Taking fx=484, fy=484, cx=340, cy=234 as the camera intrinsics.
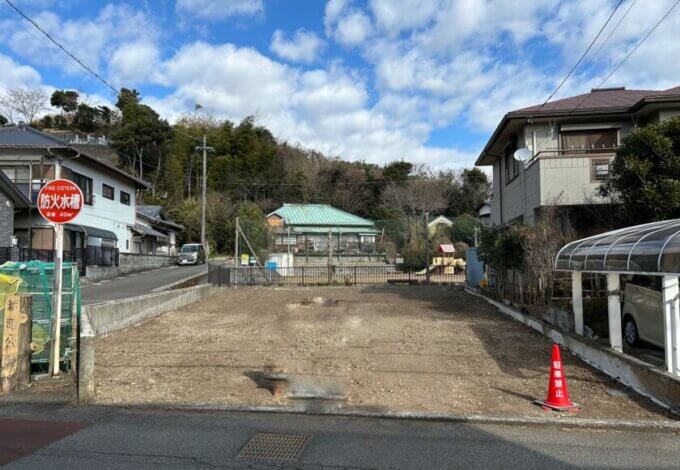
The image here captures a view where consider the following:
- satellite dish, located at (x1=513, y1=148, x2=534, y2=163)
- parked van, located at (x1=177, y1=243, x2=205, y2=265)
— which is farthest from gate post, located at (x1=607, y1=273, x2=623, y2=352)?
parked van, located at (x1=177, y1=243, x2=205, y2=265)

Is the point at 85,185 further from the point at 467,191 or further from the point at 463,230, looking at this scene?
the point at 467,191

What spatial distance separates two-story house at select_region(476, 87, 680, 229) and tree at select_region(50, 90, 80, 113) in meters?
56.0

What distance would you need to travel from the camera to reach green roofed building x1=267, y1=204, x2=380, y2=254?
133 feet

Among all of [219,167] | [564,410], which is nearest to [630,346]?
[564,410]

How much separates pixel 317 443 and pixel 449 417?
5.01ft

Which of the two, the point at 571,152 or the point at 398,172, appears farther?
the point at 398,172

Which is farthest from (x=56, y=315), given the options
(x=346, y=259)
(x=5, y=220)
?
(x=346, y=259)

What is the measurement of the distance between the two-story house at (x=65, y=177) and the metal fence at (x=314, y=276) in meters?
7.56

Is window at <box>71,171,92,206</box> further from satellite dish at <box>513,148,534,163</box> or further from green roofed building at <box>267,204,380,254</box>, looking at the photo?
satellite dish at <box>513,148,534,163</box>

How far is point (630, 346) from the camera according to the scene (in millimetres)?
8055

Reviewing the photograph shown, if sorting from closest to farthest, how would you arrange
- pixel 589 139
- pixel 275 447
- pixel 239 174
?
pixel 275 447 < pixel 589 139 < pixel 239 174

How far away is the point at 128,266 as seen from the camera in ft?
91.8

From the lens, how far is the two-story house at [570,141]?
43.6ft

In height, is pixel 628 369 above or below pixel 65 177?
below
